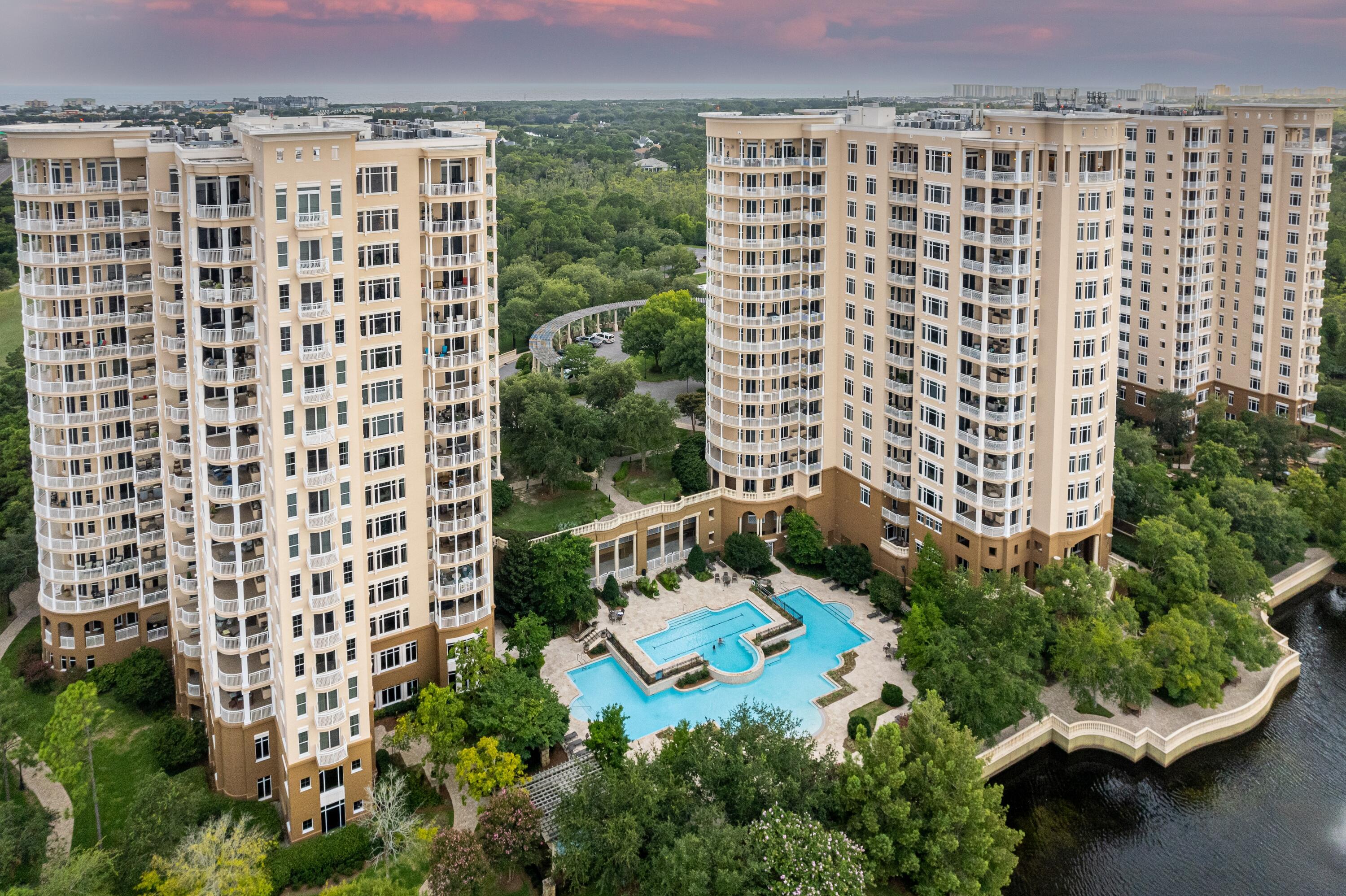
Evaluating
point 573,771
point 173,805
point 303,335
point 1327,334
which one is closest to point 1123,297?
point 1327,334

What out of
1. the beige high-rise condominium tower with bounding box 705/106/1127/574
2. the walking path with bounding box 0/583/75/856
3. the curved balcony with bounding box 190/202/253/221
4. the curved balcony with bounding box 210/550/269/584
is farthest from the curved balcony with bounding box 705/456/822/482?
the walking path with bounding box 0/583/75/856

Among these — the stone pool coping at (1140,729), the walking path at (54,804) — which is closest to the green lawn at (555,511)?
the walking path at (54,804)

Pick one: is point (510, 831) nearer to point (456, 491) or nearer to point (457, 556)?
point (457, 556)

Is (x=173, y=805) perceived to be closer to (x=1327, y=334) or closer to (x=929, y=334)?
(x=929, y=334)

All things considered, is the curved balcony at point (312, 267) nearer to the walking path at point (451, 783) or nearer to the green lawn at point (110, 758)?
the walking path at point (451, 783)

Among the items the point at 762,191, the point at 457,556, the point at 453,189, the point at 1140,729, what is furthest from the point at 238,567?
the point at 1140,729

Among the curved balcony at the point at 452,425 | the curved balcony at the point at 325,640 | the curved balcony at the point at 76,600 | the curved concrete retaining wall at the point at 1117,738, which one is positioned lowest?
the curved concrete retaining wall at the point at 1117,738

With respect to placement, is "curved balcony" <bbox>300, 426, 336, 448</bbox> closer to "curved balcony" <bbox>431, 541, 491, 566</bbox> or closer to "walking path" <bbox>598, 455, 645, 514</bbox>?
"curved balcony" <bbox>431, 541, 491, 566</bbox>
